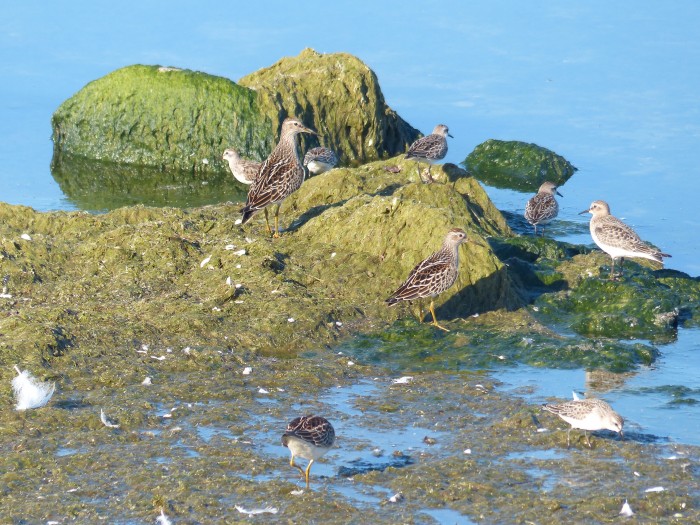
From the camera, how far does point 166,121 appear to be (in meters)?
19.9

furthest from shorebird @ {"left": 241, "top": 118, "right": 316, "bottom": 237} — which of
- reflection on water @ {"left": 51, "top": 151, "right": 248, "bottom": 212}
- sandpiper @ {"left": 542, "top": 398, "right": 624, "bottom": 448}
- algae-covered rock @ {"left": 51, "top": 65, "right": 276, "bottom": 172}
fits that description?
sandpiper @ {"left": 542, "top": 398, "right": 624, "bottom": 448}

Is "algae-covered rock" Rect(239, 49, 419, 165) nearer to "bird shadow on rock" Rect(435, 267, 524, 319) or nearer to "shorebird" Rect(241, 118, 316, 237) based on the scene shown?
"shorebird" Rect(241, 118, 316, 237)

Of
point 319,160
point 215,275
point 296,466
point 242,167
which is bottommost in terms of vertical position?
point 296,466

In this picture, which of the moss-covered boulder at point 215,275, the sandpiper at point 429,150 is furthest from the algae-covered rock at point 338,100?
the moss-covered boulder at point 215,275

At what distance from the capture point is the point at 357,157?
20.4m

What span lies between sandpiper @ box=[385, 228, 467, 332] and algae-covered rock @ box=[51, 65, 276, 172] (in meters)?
7.67

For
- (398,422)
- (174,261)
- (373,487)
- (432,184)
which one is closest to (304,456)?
(373,487)

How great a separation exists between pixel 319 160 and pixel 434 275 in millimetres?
5926

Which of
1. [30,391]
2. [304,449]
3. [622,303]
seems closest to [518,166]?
[622,303]

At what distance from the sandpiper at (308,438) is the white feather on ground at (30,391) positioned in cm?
248

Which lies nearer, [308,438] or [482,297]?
[308,438]

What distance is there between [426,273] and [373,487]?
381 cm

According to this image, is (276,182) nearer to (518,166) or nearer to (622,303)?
(622,303)

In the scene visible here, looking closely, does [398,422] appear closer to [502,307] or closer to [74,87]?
[502,307]
